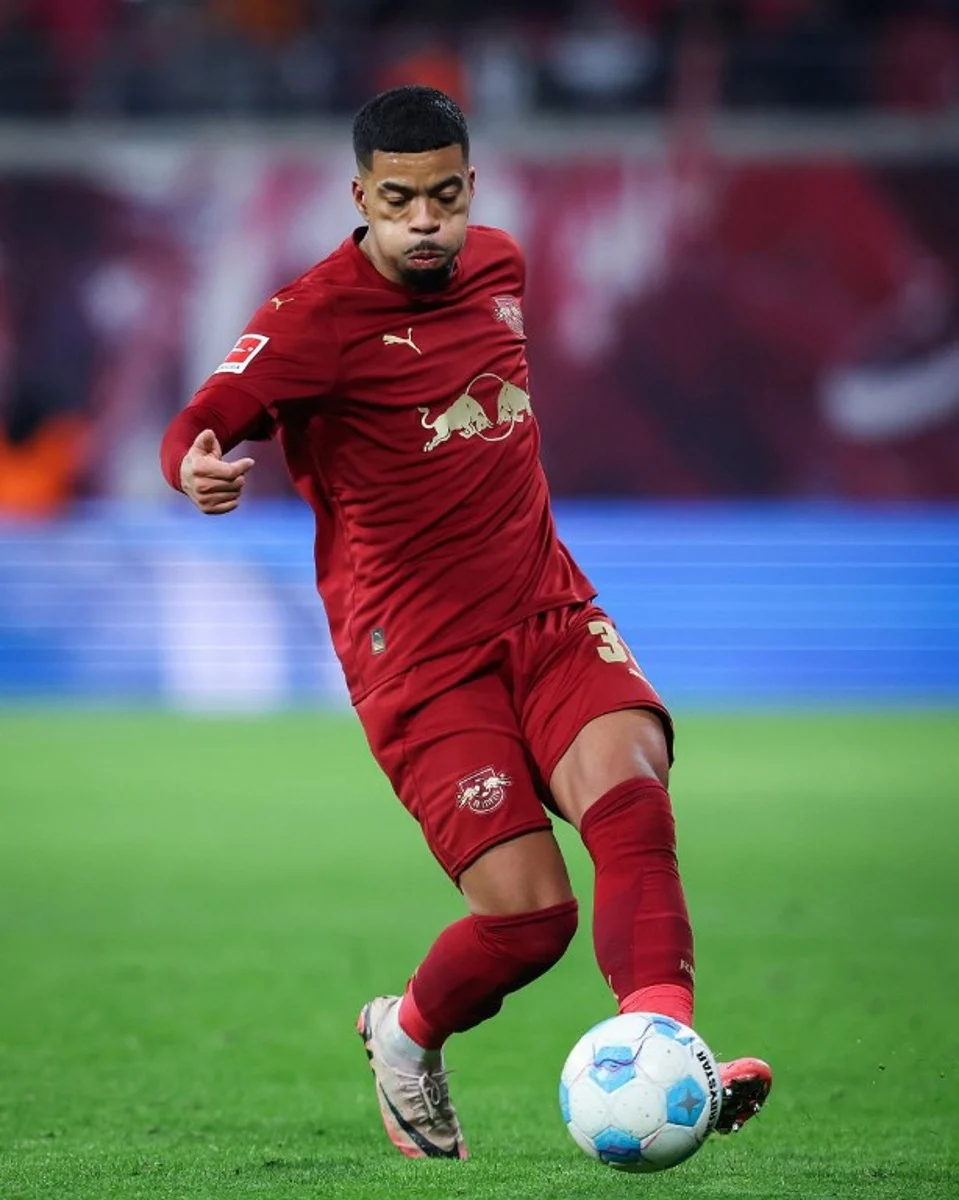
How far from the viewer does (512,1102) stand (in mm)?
5496

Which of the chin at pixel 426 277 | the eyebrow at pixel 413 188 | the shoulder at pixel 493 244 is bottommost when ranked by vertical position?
the shoulder at pixel 493 244

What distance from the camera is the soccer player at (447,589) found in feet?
15.0

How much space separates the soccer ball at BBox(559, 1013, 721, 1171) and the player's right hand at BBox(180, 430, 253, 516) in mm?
1280

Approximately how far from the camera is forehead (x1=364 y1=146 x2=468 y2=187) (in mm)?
4598

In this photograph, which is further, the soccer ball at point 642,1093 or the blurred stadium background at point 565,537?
the blurred stadium background at point 565,537

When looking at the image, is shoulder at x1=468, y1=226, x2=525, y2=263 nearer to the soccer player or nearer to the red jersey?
the soccer player

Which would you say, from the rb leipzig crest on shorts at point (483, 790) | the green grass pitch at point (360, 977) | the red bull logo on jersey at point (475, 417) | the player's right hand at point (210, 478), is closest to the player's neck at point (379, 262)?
the red bull logo on jersey at point (475, 417)

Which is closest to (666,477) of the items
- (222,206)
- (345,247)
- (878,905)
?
(222,206)

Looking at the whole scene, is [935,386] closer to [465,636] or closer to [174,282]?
[174,282]

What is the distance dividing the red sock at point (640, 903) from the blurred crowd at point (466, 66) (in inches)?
586

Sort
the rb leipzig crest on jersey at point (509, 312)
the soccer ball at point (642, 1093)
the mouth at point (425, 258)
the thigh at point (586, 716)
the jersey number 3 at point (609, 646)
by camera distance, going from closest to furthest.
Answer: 1. the soccer ball at point (642, 1093)
2. the thigh at point (586, 716)
3. the mouth at point (425, 258)
4. the jersey number 3 at point (609, 646)
5. the rb leipzig crest on jersey at point (509, 312)

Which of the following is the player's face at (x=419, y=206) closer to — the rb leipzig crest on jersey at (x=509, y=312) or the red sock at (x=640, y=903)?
the rb leipzig crest on jersey at (x=509, y=312)

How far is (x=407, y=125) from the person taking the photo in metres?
4.61

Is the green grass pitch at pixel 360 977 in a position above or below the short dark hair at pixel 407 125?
below
